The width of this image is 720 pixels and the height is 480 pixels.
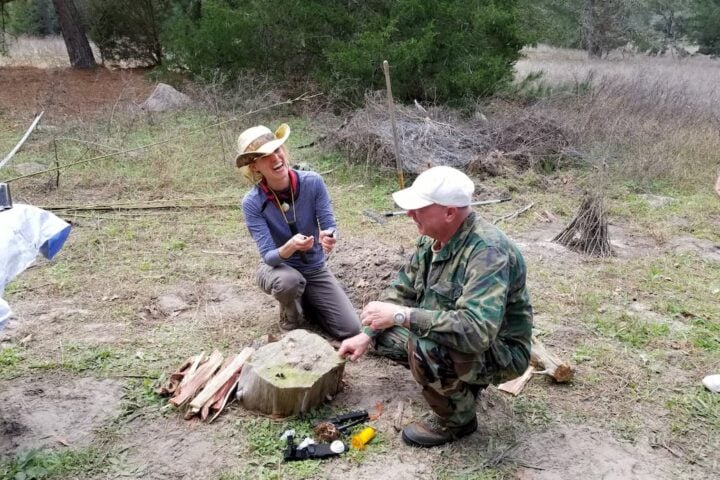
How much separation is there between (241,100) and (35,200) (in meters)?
5.52

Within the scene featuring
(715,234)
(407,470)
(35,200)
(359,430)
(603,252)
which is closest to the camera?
(407,470)

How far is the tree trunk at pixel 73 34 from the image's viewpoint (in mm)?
14969

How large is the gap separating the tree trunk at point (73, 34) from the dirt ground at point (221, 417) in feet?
43.2

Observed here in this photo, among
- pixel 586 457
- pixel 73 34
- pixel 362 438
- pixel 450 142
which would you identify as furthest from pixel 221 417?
pixel 73 34

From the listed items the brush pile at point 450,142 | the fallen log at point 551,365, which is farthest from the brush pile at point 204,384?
the brush pile at point 450,142

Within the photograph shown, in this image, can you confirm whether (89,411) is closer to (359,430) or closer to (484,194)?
(359,430)

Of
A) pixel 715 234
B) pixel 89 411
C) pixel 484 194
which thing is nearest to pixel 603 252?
pixel 715 234

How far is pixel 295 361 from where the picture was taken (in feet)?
9.92

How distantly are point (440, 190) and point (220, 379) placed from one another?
163 cm

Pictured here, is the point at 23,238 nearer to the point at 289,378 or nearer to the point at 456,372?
the point at 289,378

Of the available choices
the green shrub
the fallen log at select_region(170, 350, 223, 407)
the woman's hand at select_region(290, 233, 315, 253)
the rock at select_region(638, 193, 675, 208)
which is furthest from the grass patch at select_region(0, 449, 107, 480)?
the green shrub

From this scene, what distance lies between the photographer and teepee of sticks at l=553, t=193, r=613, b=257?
5.34 meters

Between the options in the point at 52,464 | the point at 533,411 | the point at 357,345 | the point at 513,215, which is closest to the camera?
the point at 52,464

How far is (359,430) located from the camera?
288cm
